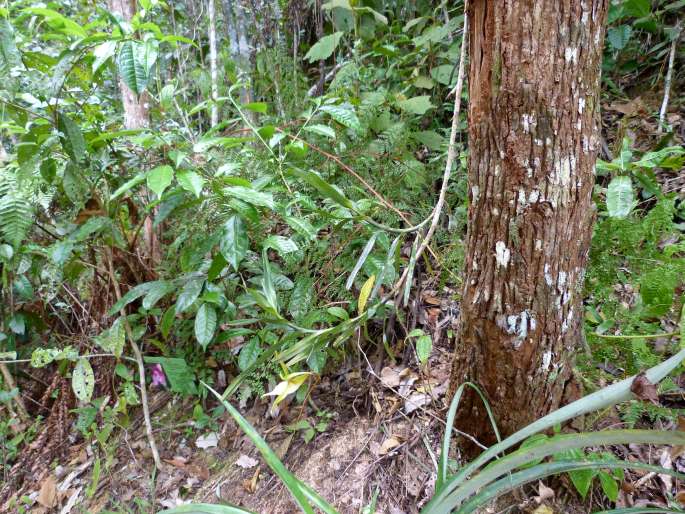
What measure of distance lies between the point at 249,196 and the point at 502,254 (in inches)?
29.4

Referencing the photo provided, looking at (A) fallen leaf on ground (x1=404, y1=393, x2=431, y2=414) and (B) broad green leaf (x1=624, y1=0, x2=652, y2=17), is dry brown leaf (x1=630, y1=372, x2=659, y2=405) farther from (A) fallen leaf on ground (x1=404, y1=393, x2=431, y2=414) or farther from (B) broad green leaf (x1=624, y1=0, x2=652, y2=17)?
(B) broad green leaf (x1=624, y1=0, x2=652, y2=17)

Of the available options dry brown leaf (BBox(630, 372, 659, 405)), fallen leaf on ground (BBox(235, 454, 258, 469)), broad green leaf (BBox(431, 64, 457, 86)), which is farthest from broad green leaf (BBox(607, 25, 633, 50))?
fallen leaf on ground (BBox(235, 454, 258, 469))

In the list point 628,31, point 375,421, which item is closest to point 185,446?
point 375,421

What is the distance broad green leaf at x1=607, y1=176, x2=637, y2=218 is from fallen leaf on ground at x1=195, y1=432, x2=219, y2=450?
5.69ft

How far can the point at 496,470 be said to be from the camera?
0.90 m

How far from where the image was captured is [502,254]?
1147mm

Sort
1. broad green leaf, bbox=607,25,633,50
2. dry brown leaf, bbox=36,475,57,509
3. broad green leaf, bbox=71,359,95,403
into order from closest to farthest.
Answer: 1. broad green leaf, bbox=71,359,95,403
2. dry brown leaf, bbox=36,475,57,509
3. broad green leaf, bbox=607,25,633,50

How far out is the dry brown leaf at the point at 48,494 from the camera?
6.08ft

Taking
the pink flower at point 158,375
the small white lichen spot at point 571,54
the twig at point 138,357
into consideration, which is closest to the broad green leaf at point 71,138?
the twig at point 138,357

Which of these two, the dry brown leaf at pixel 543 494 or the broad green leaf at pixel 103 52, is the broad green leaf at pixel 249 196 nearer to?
the broad green leaf at pixel 103 52

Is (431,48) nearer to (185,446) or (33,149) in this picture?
(33,149)

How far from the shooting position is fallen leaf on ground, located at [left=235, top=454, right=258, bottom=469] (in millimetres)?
1737

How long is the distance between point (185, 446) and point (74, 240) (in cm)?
99

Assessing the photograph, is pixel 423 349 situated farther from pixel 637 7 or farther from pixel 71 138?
pixel 637 7
